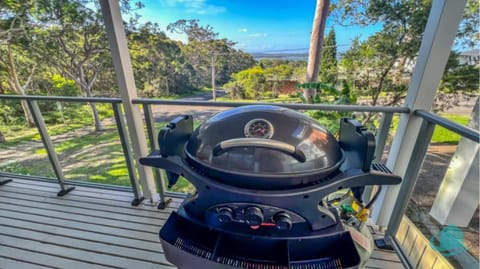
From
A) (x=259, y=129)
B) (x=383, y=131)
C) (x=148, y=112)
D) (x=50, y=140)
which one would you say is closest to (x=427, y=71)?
(x=383, y=131)

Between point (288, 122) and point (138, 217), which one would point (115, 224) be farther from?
point (288, 122)

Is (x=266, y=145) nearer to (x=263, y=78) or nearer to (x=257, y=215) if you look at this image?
(x=257, y=215)

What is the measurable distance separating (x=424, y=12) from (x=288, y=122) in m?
2.54

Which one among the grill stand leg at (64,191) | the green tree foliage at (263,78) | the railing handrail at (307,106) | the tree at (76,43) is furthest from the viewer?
the tree at (76,43)

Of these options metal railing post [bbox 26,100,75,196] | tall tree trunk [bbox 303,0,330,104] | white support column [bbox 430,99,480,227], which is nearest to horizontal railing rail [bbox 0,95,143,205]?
metal railing post [bbox 26,100,75,196]

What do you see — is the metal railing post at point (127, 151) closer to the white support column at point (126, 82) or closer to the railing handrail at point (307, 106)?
the white support column at point (126, 82)

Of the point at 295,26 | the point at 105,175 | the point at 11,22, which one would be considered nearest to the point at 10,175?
the point at 105,175

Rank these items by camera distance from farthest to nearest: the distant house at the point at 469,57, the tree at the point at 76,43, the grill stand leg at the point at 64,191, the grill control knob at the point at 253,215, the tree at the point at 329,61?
the tree at the point at 76,43
the tree at the point at 329,61
the grill stand leg at the point at 64,191
the distant house at the point at 469,57
the grill control knob at the point at 253,215

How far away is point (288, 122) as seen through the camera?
0.64 metres

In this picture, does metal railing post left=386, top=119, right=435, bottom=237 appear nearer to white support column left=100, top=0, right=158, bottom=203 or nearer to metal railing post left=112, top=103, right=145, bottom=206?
white support column left=100, top=0, right=158, bottom=203

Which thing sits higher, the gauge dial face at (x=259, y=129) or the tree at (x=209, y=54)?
the tree at (x=209, y=54)

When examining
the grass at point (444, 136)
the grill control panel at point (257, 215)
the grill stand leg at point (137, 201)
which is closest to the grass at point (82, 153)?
the grill stand leg at point (137, 201)

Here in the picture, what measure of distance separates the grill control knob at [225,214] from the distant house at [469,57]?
2.51m

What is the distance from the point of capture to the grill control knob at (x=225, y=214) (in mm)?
595
